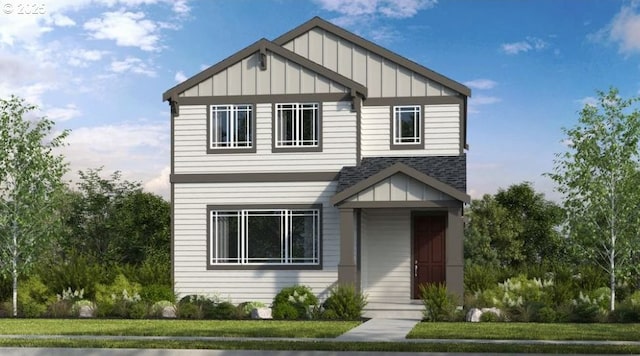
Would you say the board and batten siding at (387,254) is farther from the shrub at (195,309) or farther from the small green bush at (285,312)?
the shrub at (195,309)

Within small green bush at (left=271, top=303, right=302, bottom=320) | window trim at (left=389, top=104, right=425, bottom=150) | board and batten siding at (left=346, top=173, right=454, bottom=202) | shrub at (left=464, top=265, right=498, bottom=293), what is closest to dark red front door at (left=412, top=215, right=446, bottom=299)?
shrub at (left=464, top=265, right=498, bottom=293)

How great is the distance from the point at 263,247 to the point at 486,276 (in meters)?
6.34

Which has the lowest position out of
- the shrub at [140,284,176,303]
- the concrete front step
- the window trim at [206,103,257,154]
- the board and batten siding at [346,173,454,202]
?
the concrete front step

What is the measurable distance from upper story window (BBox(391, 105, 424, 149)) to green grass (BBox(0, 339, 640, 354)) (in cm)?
1071

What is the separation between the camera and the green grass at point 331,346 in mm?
14977

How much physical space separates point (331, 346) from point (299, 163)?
1050cm

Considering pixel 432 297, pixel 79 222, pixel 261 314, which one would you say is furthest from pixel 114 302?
pixel 79 222

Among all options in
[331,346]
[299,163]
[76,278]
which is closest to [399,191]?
[299,163]

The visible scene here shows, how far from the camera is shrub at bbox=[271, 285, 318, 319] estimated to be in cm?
2230

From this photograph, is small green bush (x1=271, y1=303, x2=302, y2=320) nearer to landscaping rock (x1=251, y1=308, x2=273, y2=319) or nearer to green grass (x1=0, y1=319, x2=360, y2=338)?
landscaping rock (x1=251, y1=308, x2=273, y2=319)

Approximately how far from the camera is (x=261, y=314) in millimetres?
22297

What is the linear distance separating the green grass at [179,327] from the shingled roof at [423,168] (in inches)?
192

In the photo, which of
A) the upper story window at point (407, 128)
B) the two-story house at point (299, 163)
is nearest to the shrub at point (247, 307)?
the two-story house at point (299, 163)

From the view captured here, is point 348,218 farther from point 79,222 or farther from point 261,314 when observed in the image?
point 79,222
